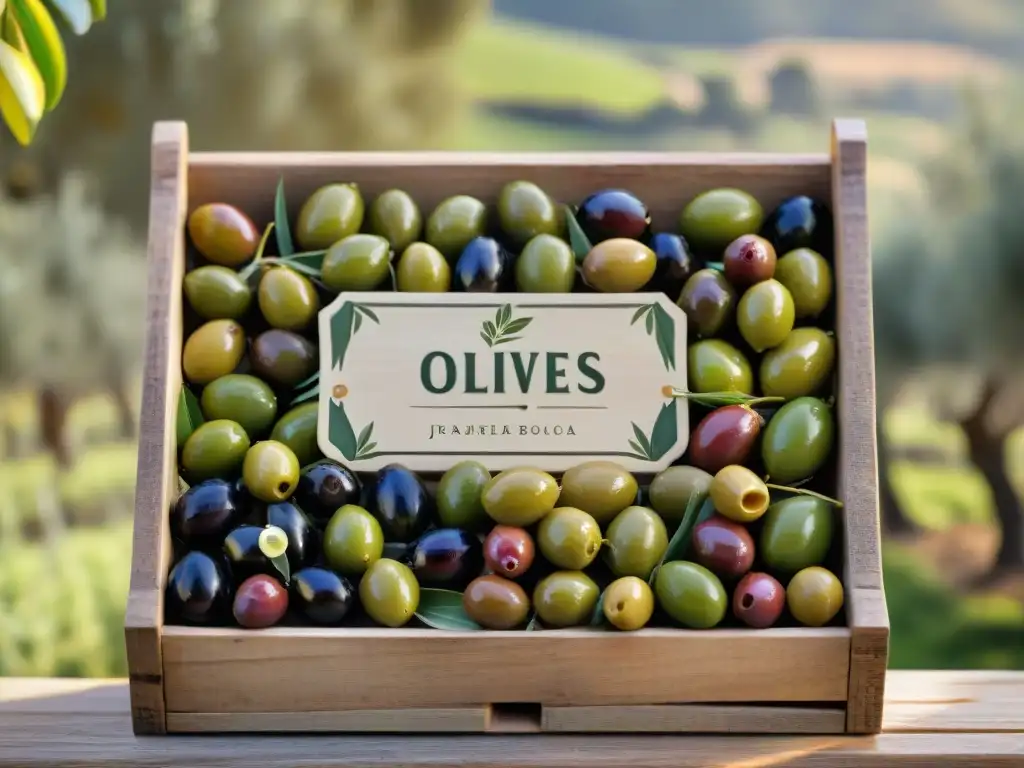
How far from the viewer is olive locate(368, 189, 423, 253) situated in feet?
3.37

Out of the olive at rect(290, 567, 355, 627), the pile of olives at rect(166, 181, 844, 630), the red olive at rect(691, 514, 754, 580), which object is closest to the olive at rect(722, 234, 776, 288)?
the pile of olives at rect(166, 181, 844, 630)

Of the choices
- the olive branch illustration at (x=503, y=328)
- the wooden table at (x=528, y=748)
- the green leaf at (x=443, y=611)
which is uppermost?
the olive branch illustration at (x=503, y=328)

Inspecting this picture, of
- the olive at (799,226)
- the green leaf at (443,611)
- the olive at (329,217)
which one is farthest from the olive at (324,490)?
the olive at (799,226)

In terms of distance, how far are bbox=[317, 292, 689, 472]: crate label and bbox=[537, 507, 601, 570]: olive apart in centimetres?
7

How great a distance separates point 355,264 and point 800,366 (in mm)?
396

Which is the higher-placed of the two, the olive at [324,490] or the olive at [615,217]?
the olive at [615,217]

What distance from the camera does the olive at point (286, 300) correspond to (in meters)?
1.00

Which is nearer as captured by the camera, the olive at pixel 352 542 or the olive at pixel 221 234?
the olive at pixel 352 542

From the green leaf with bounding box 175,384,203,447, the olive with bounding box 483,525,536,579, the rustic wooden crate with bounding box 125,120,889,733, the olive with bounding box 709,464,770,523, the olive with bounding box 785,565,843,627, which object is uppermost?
the green leaf with bounding box 175,384,203,447

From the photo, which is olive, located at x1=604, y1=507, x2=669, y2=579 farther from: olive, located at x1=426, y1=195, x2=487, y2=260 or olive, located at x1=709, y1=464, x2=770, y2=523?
olive, located at x1=426, y1=195, x2=487, y2=260

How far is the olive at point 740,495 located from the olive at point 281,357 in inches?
14.6

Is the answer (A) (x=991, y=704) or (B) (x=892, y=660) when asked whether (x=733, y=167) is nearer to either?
(A) (x=991, y=704)

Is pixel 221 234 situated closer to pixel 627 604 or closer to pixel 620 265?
pixel 620 265

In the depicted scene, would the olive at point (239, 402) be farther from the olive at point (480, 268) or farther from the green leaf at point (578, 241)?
the green leaf at point (578, 241)
